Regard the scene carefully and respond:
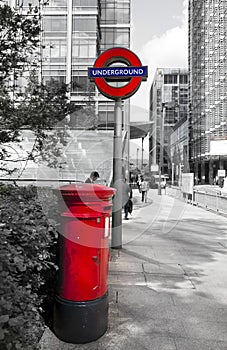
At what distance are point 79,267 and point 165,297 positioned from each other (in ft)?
4.64

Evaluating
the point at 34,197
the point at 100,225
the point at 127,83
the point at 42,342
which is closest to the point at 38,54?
the point at 127,83

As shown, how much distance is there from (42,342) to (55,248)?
765 mm

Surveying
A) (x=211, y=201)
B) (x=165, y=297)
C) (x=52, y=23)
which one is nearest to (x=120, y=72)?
(x=165, y=297)

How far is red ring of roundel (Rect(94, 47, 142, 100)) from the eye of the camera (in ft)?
16.8

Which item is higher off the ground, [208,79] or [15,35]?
[208,79]

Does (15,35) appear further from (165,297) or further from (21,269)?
(165,297)

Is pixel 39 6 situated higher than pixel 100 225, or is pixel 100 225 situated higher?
pixel 39 6

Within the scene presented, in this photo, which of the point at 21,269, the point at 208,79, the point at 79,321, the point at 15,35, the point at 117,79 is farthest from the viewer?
the point at 208,79

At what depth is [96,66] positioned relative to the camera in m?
5.20

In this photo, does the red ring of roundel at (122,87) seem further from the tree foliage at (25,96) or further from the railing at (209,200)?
the railing at (209,200)

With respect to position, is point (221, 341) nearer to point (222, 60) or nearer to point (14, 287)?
point (14, 287)

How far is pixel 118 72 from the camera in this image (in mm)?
4961

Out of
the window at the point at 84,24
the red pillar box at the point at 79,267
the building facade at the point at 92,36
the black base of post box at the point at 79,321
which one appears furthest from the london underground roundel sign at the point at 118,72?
the window at the point at 84,24

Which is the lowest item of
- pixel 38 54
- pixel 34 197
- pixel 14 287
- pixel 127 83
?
pixel 14 287
